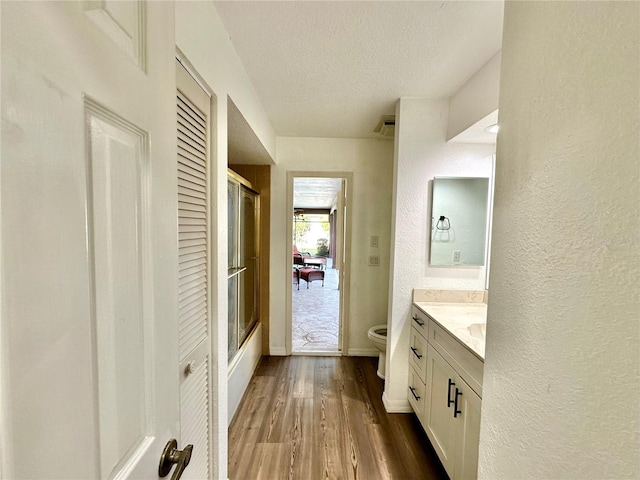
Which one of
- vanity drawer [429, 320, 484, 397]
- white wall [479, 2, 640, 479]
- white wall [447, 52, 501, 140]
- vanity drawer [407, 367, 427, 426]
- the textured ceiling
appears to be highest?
the textured ceiling

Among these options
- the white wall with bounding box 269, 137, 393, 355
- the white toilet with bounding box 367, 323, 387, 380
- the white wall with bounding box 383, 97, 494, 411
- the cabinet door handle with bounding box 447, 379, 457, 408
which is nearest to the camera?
the cabinet door handle with bounding box 447, 379, 457, 408

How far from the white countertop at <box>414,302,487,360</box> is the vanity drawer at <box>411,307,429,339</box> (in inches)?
1.8

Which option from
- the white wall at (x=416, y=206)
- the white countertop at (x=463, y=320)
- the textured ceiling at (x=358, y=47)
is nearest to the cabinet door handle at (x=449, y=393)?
the white countertop at (x=463, y=320)

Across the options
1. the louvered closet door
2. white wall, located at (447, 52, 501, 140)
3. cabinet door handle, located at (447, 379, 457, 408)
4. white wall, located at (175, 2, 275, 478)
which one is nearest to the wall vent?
white wall, located at (447, 52, 501, 140)

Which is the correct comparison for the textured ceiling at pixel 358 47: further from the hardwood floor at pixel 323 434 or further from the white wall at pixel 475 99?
the hardwood floor at pixel 323 434

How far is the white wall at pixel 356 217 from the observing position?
2980 mm

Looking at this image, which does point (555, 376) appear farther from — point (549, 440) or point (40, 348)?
point (40, 348)

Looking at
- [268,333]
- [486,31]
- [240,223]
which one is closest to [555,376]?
[486,31]

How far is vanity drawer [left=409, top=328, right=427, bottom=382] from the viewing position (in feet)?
6.16

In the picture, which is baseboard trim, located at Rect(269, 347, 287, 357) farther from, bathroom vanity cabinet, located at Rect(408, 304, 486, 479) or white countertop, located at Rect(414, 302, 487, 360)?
white countertop, located at Rect(414, 302, 487, 360)

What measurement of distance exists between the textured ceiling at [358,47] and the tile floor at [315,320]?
2.59m

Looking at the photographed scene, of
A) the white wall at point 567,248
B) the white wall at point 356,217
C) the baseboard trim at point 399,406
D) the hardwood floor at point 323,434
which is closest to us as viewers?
the white wall at point 567,248

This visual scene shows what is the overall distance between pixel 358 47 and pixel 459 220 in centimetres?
137

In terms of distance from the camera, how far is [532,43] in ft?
2.51
